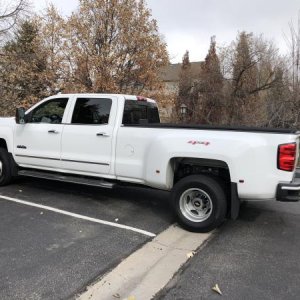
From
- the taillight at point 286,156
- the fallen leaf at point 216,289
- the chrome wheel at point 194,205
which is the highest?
the taillight at point 286,156

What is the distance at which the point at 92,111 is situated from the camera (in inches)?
261

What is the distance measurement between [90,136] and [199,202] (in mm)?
2155

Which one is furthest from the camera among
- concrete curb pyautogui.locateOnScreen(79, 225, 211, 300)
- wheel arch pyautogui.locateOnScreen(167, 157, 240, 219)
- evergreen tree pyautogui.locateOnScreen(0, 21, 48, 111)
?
evergreen tree pyautogui.locateOnScreen(0, 21, 48, 111)

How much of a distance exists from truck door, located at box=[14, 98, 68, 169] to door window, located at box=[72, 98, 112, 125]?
11.7 inches

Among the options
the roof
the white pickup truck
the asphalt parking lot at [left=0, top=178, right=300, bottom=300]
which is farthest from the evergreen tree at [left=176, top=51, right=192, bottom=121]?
the asphalt parking lot at [left=0, top=178, right=300, bottom=300]

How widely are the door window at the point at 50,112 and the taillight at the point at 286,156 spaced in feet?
12.7

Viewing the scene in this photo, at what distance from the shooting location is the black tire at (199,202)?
5.24m

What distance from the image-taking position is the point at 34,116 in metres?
7.32

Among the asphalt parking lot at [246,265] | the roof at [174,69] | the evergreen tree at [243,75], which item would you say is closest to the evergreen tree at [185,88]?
the roof at [174,69]

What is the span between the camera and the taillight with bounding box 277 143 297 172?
484 cm

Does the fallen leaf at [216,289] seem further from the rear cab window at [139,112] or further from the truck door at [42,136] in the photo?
the truck door at [42,136]

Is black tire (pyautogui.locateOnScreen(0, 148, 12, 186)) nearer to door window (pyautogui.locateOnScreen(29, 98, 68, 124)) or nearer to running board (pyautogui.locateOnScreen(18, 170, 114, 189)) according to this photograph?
running board (pyautogui.locateOnScreen(18, 170, 114, 189))

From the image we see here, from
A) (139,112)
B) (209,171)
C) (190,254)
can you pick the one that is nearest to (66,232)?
(190,254)

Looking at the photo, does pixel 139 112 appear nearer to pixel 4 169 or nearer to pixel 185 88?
pixel 4 169
